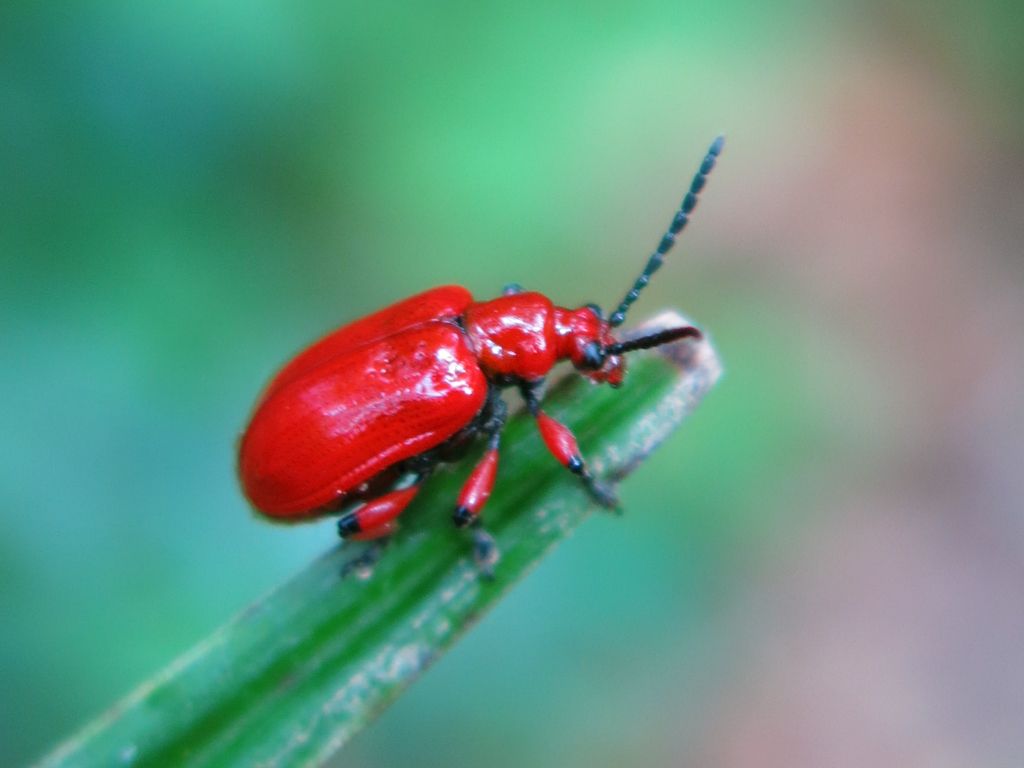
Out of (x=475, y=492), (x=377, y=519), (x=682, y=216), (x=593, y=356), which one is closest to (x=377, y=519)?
(x=377, y=519)

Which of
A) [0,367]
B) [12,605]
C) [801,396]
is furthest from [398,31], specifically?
[12,605]

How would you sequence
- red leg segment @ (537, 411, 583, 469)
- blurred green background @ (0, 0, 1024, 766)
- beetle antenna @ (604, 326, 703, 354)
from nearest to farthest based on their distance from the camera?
red leg segment @ (537, 411, 583, 469)
beetle antenna @ (604, 326, 703, 354)
blurred green background @ (0, 0, 1024, 766)


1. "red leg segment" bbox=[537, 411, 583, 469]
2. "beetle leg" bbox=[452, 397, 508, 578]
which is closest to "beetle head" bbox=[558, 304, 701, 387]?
"red leg segment" bbox=[537, 411, 583, 469]

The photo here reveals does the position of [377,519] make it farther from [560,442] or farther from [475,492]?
[560,442]

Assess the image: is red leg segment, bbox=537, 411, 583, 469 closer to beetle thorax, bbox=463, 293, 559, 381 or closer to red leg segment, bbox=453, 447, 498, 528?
red leg segment, bbox=453, 447, 498, 528

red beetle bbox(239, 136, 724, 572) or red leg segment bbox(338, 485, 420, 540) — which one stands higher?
red beetle bbox(239, 136, 724, 572)
